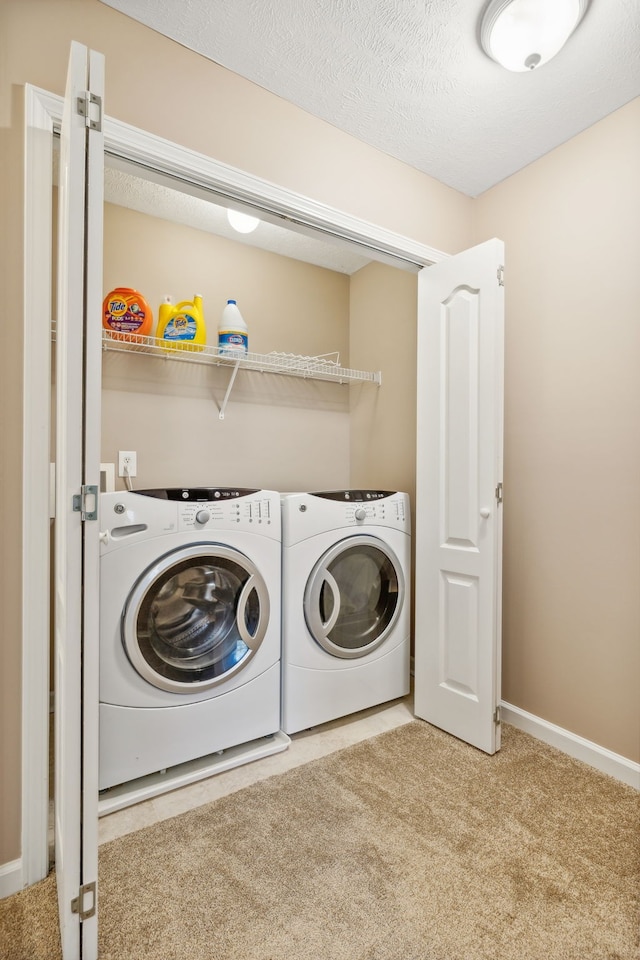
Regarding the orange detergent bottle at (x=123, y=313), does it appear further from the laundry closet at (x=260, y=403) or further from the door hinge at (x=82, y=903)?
the door hinge at (x=82, y=903)

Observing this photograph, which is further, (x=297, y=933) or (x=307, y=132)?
(x=307, y=132)

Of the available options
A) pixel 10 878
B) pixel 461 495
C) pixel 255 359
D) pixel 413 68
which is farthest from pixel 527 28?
pixel 10 878

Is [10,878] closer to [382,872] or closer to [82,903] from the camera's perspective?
[82,903]

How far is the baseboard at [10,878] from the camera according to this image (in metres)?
1.29

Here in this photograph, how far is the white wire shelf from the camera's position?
2.34 meters

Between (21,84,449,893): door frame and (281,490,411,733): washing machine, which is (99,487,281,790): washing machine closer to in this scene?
(281,490,411,733): washing machine

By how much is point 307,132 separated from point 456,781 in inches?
97.7

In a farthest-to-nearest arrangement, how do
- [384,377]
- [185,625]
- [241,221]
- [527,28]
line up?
[384,377] → [241,221] → [185,625] → [527,28]

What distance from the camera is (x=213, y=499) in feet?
6.06

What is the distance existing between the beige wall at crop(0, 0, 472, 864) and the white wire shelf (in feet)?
2.78

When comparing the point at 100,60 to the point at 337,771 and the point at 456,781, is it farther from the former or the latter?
the point at 456,781

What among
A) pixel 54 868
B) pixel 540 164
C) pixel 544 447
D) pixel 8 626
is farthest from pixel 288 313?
pixel 54 868

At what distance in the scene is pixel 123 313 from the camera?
2230 millimetres

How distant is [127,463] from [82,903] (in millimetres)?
1783
